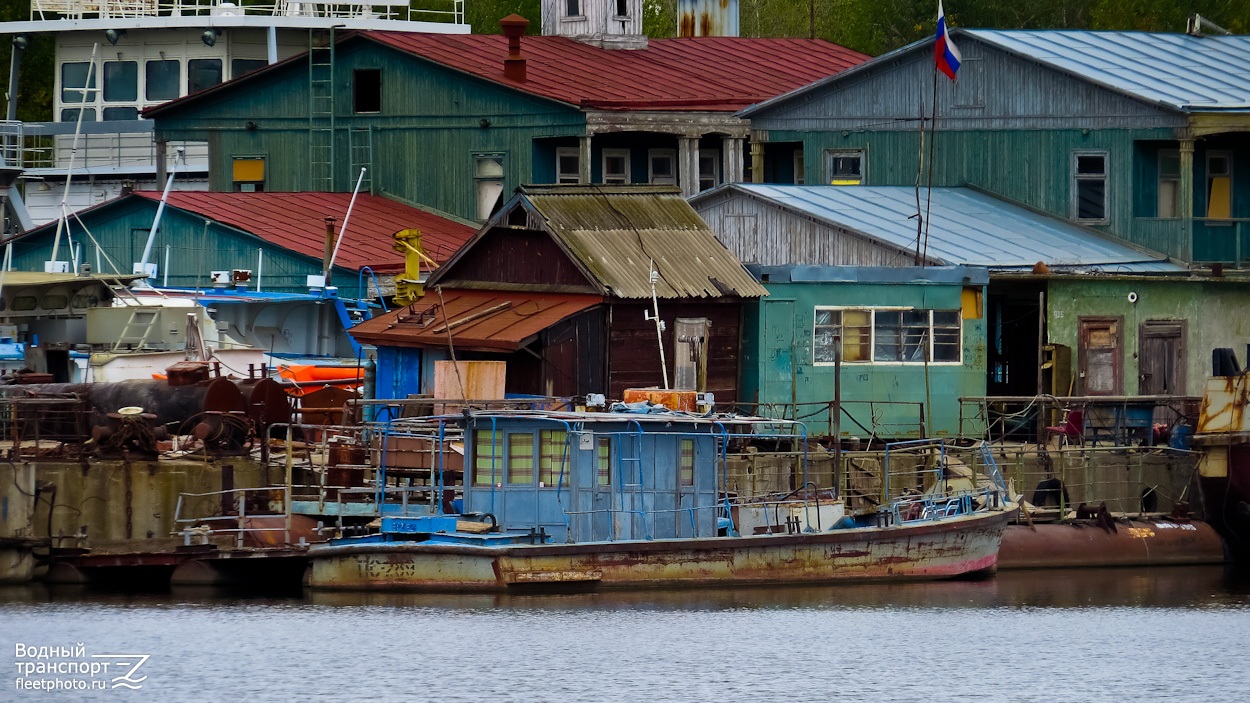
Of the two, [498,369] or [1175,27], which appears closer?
[498,369]

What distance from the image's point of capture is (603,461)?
34.4m

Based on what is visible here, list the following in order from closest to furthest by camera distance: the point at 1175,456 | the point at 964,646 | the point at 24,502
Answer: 1. the point at 964,646
2. the point at 24,502
3. the point at 1175,456

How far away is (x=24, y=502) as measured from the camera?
114 ft

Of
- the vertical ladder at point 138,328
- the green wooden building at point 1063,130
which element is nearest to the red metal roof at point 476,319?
the vertical ladder at point 138,328

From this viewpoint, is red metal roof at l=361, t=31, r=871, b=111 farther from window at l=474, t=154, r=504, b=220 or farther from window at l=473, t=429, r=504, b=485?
window at l=473, t=429, r=504, b=485

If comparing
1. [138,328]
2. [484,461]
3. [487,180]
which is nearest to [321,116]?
[487,180]

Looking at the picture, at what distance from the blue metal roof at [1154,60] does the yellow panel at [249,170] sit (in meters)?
17.9

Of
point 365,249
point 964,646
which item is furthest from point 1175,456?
point 365,249

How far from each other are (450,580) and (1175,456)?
14.6m

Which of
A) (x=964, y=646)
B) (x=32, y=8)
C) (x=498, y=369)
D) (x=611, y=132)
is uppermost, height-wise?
(x=32, y=8)

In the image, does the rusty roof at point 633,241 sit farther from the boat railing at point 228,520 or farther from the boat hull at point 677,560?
the boat railing at point 228,520

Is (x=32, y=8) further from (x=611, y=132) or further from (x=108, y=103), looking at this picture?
(x=611, y=132)

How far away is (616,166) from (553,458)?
20873 millimetres

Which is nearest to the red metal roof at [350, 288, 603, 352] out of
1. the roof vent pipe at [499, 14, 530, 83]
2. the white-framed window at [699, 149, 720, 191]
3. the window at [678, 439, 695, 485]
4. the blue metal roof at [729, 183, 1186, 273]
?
the window at [678, 439, 695, 485]
